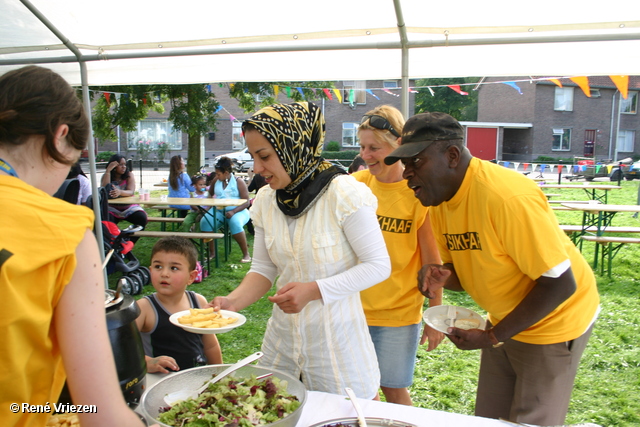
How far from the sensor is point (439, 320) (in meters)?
1.87

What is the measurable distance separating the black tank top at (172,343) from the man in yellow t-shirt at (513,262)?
132cm

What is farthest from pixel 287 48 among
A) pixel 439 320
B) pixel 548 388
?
pixel 548 388

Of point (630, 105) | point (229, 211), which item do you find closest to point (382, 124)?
point (229, 211)

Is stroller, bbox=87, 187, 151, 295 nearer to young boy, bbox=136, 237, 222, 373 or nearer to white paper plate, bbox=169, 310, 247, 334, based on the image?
young boy, bbox=136, 237, 222, 373

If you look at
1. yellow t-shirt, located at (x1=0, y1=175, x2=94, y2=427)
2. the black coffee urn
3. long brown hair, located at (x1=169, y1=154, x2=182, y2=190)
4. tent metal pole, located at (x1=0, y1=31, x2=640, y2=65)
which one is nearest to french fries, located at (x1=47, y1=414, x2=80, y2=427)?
the black coffee urn

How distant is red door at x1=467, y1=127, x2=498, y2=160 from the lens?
31.8 m

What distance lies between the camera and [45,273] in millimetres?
722

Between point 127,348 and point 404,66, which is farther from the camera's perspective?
point 404,66

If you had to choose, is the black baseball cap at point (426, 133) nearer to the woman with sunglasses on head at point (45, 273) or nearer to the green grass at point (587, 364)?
the woman with sunglasses on head at point (45, 273)

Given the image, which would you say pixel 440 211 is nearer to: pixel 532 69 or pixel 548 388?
pixel 548 388

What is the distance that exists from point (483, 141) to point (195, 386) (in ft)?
109

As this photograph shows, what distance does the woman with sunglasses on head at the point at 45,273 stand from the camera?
71 cm

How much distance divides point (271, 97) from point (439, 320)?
39.0 ft

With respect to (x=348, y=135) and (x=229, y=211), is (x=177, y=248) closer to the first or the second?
(x=229, y=211)
